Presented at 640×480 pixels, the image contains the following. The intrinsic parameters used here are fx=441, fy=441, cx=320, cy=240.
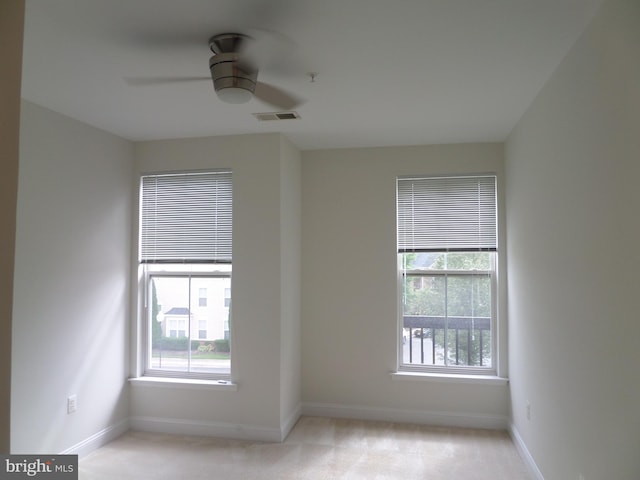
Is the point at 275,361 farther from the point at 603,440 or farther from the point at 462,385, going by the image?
the point at 603,440

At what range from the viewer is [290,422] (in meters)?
3.94

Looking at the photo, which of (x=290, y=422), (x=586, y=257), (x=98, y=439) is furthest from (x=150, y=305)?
(x=586, y=257)

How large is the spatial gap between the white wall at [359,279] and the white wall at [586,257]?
0.99 m

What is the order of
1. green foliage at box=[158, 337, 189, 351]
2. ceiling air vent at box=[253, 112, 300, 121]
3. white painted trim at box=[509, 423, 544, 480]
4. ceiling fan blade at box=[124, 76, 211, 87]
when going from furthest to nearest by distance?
green foliage at box=[158, 337, 189, 351] < ceiling air vent at box=[253, 112, 300, 121] < white painted trim at box=[509, 423, 544, 480] < ceiling fan blade at box=[124, 76, 211, 87]

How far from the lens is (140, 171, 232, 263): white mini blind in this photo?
3975 mm

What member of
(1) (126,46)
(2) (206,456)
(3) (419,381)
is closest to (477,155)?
(3) (419,381)

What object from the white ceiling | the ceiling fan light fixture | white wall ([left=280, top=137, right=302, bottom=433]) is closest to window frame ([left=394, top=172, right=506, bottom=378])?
the white ceiling

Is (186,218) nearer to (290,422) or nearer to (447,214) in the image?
(290,422)

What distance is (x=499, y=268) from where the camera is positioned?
4.05m

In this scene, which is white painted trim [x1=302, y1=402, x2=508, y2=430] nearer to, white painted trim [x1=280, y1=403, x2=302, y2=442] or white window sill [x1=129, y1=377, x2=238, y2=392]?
white painted trim [x1=280, y1=403, x2=302, y2=442]

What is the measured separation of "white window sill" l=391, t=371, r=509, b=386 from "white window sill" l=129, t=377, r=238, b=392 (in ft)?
5.04

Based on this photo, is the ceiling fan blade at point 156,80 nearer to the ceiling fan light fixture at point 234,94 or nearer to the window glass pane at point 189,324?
the ceiling fan light fixture at point 234,94

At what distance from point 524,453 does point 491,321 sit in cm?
117

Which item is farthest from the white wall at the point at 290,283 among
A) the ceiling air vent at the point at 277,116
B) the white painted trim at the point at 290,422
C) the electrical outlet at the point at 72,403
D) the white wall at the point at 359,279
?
the electrical outlet at the point at 72,403
